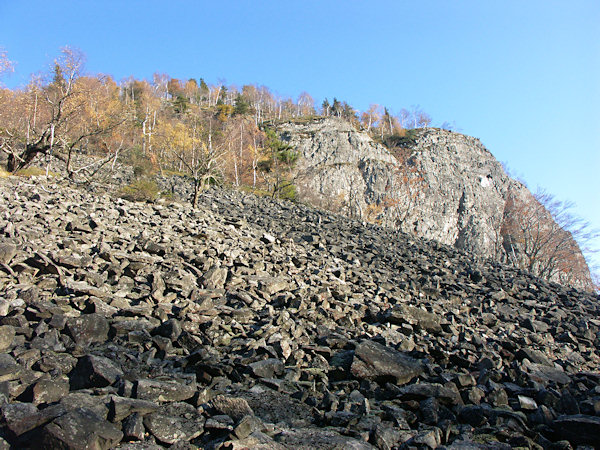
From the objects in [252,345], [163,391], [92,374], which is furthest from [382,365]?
[92,374]

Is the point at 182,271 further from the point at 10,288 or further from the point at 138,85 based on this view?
the point at 138,85

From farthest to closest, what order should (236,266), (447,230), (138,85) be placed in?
1. (138,85)
2. (447,230)
3. (236,266)

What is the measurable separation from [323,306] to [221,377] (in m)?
4.09

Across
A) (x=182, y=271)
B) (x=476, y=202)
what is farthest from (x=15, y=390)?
(x=476, y=202)

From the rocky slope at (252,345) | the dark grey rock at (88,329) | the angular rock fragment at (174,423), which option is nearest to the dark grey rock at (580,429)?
the rocky slope at (252,345)

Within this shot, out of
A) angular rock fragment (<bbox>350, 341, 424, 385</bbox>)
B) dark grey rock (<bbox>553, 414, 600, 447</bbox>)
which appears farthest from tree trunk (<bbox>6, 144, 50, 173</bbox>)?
dark grey rock (<bbox>553, 414, 600, 447</bbox>)

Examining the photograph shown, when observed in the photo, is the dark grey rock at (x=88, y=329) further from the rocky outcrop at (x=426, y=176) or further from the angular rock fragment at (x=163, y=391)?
the rocky outcrop at (x=426, y=176)

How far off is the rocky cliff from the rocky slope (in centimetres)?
5154

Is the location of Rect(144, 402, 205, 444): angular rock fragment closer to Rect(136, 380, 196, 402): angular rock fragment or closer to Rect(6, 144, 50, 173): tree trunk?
Rect(136, 380, 196, 402): angular rock fragment

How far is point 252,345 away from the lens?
246 inches

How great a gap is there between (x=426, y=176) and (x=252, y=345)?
7277cm

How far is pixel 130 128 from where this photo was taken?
171ft

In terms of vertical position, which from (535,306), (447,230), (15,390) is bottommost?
(15,390)

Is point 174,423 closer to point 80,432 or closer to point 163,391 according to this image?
point 163,391
